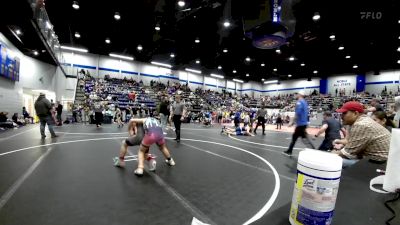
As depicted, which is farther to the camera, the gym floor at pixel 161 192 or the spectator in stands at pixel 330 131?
the spectator in stands at pixel 330 131

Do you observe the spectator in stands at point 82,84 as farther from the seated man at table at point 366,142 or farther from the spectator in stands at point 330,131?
the seated man at table at point 366,142

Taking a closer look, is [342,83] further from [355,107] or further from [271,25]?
[355,107]

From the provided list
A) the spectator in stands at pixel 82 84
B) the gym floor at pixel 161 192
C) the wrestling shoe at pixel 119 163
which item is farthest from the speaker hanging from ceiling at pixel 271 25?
the spectator in stands at pixel 82 84

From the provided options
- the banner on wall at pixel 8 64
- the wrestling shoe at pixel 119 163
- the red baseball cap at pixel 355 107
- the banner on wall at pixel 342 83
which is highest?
the banner on wall at pixel 342 83

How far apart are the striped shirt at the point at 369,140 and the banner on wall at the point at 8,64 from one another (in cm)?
1602

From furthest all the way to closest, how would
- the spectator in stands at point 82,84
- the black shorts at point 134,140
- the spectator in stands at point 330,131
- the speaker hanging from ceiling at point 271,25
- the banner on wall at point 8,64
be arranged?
the spectator in stands at point 82,84 → the banner on wall at point 8,64 → the speaker hanging from ceiling at point 271,25 → the spectator in stands at point 330,131 → the black shorts at point 134,140

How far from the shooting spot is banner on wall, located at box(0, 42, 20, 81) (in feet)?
40.8

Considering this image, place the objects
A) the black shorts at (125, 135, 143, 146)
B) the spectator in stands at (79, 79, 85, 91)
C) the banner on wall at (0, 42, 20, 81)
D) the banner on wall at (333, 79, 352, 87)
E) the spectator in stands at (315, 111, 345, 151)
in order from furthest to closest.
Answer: the banner on wall at (333, 79, 352, 87), the spectator in stands at (79, 79, 85, 91), the banner on wall at (0, 42, 20, 81), the spectator in stands at (315, 111, 345, 151), the black shorts at (125, 135, 143, 146)

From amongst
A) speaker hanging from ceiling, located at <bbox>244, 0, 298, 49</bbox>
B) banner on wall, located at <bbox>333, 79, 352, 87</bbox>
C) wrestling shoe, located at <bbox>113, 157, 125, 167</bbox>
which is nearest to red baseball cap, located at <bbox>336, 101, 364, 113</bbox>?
wrestling shoe, located at <bbox>113, 157, 125, 167</bbox>

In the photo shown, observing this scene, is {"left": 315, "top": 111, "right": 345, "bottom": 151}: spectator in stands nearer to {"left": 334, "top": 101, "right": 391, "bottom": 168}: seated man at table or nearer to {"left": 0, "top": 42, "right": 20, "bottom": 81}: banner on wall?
{"left": 334, "top": 101, "right": 391, "bottom": 168}: seated man at table

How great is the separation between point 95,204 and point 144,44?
21.2m

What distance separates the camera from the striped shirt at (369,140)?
80.0 inches

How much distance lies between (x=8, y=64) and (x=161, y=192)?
15306 millimetres

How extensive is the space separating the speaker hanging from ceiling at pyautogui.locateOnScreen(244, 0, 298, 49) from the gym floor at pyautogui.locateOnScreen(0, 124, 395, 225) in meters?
4.65
